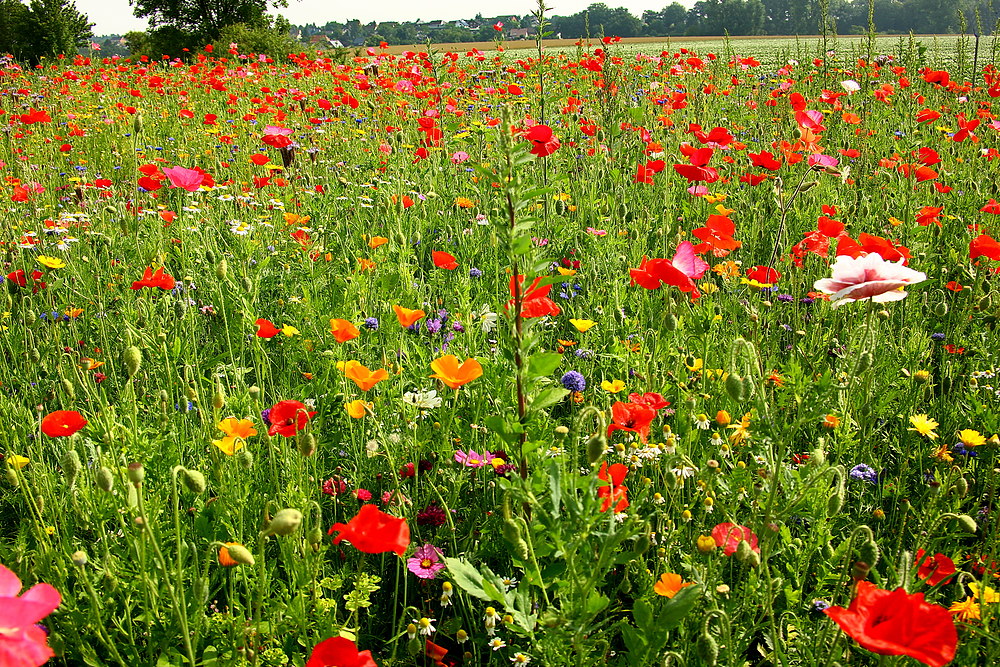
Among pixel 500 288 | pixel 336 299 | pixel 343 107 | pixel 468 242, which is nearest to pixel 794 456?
pixel 500 288

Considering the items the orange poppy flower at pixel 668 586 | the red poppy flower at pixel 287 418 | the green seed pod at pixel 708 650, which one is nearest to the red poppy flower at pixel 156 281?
the red poppy flower at pixel 287 418

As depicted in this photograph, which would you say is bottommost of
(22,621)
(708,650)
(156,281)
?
(708,650)

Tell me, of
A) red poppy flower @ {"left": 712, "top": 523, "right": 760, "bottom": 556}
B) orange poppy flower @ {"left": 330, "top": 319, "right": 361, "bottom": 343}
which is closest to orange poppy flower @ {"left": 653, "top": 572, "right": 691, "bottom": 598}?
red poppy flower @ {"left": 712, "top": 523, "right": 760, "bottom": 556}

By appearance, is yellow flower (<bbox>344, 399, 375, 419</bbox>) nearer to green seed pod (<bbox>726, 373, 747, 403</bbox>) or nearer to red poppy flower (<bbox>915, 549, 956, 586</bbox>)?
green seed pod (<bbox>726, 373, 747, 403</bbox>)

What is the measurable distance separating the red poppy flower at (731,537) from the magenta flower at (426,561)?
57cm

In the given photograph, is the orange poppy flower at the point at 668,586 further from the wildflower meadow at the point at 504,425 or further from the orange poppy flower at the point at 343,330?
the orange poppy flower at the point at 343,330

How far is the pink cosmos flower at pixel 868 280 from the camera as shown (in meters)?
1.43

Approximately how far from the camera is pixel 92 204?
153 inches

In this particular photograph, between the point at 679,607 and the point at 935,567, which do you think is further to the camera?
the point at 935,567

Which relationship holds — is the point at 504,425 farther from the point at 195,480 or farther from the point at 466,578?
Answer: the point at 195,480

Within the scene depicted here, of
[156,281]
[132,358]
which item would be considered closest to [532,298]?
[132,358]

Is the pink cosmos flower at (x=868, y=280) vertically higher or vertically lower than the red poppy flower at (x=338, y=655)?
higher

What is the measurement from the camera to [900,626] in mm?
977

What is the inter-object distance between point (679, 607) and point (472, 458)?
0.72m
